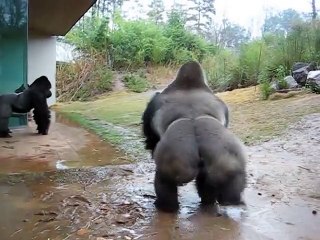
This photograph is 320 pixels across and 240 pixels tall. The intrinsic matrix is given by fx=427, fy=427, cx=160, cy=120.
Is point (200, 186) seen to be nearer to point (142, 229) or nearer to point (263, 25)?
point (142, 229)

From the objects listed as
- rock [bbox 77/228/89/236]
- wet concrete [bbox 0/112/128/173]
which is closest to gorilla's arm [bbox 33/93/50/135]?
wet concrete [bbox 0/112/128/173]

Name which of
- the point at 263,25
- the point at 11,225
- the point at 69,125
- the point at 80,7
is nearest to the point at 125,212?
the point at 11,225

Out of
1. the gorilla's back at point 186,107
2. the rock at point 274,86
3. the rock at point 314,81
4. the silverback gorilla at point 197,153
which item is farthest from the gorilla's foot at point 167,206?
the rock at point 274,86

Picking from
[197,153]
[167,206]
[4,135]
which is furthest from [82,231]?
[4,135]

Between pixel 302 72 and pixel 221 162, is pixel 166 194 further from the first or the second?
pixel 302 72

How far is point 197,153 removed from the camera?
98.8 inches

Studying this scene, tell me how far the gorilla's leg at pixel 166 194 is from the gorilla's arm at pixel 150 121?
15.1 inches

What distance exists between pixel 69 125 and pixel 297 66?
5010 mm

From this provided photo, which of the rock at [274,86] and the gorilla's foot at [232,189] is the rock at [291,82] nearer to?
the rock at [274,86]

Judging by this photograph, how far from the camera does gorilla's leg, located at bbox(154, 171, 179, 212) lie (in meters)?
2.65

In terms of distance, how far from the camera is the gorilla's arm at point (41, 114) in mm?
6176

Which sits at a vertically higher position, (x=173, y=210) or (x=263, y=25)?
(x=263, y=25)

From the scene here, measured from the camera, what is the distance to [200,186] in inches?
107

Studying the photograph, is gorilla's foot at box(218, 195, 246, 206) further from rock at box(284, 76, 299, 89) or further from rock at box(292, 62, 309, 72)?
rock at box(292, 62, 309, 72)
